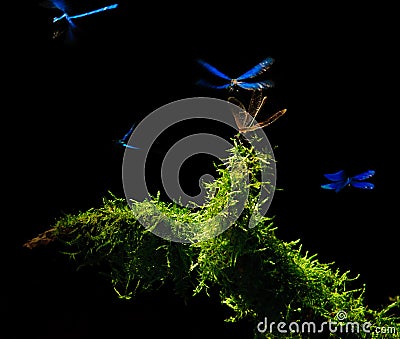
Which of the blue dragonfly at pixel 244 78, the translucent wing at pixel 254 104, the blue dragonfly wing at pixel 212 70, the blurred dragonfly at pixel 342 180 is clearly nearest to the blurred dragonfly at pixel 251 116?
the translucent wing at pixel 254 104

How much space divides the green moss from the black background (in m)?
0.53

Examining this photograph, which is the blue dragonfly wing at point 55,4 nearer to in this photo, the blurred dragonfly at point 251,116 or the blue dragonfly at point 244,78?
the blue dragonfly at point 244,78

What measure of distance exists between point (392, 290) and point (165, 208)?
1119mm

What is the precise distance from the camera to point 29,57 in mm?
1477

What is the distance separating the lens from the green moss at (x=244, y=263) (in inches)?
33.9

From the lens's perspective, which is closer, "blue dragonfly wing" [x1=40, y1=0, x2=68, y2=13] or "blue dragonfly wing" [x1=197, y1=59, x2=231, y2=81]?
"blue dragonfly wing" [x1=40, y1=0, x2=68, y2=13]

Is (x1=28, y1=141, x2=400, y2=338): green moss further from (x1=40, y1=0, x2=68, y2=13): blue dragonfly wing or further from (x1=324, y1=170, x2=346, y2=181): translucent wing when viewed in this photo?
(x1=40, y1=0, x2=68, y2=13): blue dragonfly wing

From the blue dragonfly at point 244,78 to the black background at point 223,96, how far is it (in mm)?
35

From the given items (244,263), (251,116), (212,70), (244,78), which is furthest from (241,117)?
(212,70)

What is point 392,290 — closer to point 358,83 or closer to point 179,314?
→ point 358,83

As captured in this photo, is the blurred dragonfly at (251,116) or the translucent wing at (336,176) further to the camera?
the translucent wing at (336,176)

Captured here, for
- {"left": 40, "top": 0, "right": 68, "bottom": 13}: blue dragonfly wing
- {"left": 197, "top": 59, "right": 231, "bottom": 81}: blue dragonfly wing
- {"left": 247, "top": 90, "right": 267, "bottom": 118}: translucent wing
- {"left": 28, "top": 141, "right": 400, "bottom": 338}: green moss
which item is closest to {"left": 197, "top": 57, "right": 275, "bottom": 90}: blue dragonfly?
{"left": 197, "top": 59, "right": 231, "bottom": 81}: blue dragonfly wing

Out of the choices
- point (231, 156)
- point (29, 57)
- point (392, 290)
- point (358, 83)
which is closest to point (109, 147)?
point (29, 57)

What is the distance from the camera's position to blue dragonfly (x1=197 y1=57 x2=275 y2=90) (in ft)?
3.75
